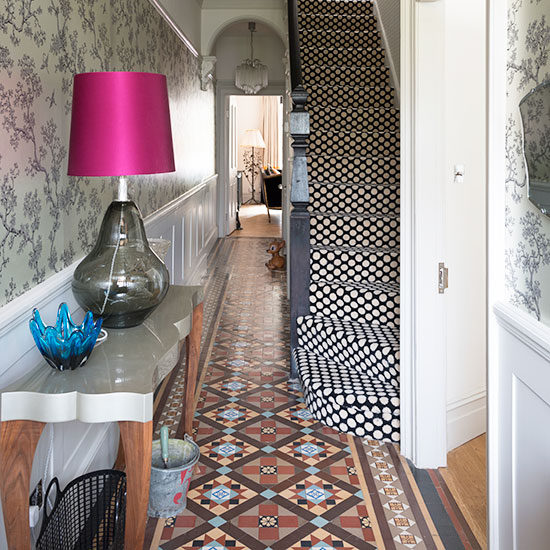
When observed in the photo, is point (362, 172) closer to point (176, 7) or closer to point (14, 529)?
point (176, 7)

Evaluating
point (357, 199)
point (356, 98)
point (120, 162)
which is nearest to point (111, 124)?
point (120, 162)

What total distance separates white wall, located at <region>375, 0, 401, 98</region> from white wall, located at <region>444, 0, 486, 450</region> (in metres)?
Answer: 2.19

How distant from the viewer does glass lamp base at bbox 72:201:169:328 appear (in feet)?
6.89

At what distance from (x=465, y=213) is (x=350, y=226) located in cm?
134

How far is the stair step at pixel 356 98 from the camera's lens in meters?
5.25

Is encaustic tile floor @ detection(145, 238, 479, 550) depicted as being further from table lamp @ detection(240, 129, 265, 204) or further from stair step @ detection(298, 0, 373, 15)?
table lamp @ detection(240, 129, 265, 204)

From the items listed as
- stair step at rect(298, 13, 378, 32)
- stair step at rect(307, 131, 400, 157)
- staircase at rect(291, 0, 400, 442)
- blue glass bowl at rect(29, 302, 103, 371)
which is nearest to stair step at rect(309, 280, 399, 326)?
staircase at rect(291, 0, 400, 442)

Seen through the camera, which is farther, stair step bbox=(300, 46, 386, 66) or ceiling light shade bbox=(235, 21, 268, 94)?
ceiling light shade bbox=(235, 21, 268, 94)

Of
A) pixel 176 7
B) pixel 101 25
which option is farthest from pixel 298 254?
pixel 176 7

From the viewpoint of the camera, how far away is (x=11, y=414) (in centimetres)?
163

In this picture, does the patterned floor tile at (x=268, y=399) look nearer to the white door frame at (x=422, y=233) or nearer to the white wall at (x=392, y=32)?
the white door frame at (x=422, y=233)

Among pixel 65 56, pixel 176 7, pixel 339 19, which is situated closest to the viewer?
pixel 65 56

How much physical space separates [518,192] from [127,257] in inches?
49.7

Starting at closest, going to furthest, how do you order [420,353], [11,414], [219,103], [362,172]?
[11,414], [420,353], [362,172], [219,103]
